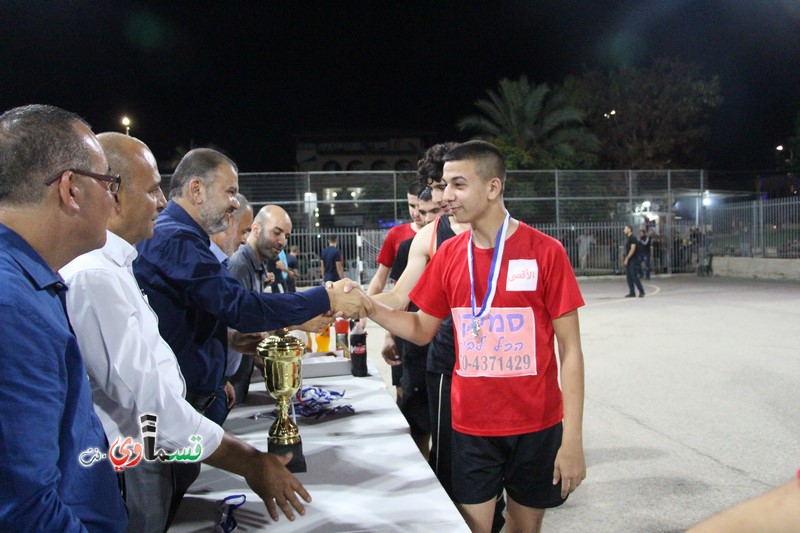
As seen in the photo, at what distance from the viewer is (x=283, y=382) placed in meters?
2.44

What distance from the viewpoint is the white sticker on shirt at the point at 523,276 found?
8.28 ft

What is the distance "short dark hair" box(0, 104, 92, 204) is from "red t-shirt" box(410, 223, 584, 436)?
5.52 feet

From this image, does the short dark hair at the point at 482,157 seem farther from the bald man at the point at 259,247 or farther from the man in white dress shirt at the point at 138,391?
the bald man at the point at 259,247

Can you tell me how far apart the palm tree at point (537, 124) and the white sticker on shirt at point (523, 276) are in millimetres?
30138

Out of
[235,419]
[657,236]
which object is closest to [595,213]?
[657,236]

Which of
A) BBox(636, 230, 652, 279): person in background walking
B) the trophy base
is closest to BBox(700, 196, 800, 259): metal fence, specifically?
BBox(636, 230, 652, 279): person in background walking

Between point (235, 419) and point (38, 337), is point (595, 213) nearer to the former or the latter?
point (235, 419)

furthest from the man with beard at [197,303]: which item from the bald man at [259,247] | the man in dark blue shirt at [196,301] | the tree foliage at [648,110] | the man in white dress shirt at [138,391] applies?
the tree foliage at [648,110]

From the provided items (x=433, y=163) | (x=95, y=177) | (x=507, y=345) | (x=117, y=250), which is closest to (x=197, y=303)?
(x=117, y=250)

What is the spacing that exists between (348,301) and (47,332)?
205 centimetres

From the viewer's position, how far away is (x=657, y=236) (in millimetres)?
24562

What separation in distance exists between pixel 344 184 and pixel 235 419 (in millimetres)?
19953

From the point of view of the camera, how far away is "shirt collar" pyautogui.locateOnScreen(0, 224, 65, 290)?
1.19 m

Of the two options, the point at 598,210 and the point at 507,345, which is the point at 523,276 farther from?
the point at 598,210
